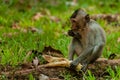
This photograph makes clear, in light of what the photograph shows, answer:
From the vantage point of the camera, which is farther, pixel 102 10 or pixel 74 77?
pixel 102 10

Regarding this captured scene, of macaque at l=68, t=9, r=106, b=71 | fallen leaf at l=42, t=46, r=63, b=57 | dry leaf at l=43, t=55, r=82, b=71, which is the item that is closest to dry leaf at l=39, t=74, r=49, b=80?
dry leaf at l=43, t=55, r=82, b=71

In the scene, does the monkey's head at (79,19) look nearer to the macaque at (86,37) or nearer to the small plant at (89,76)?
the macaque at (86,37)

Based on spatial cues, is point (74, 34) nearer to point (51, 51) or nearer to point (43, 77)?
point (51, 51)

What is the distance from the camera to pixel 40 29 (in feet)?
36.4

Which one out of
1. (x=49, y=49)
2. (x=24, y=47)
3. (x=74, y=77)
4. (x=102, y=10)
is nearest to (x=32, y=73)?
(x=74, y=77)

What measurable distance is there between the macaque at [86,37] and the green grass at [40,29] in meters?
0.39

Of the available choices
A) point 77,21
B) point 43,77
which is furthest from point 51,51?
point 43,77

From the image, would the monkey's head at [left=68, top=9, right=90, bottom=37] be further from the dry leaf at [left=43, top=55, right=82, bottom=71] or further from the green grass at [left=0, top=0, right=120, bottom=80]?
the green grass at [left=0, top=0, right=120, bottom=80]

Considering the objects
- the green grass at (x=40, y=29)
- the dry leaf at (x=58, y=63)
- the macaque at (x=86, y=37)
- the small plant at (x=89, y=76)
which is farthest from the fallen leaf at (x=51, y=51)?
the small plant at (x=89, y=76)

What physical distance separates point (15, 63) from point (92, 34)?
1.32 metres

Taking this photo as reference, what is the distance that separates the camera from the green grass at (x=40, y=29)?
8.09 m

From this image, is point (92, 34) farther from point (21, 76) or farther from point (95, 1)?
point (95, 1)

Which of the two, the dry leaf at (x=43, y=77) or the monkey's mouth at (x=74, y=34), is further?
the monkey's mouth at (x=74, y=34)

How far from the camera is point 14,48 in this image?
8164mm
